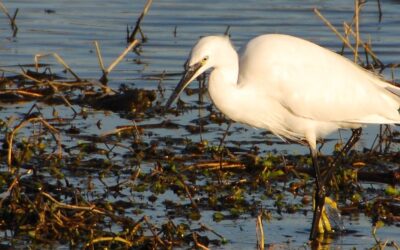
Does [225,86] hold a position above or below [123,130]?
above

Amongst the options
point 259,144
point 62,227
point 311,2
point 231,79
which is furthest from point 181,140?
point 311,2

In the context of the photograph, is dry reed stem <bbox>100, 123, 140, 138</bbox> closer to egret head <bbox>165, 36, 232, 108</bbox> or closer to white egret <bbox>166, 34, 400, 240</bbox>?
white egret <bbox>166, 34, 400, 240</bbox>

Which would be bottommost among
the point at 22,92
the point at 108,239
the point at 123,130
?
the point at 108,239

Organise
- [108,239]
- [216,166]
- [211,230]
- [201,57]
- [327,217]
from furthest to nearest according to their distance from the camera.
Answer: [216,166] < [327,217] < [201,57] < [211,230] < [108,239]

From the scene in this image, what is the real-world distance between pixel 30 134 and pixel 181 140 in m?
1.21

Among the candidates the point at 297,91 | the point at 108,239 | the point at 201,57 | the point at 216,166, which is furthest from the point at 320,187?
the point at 108,239

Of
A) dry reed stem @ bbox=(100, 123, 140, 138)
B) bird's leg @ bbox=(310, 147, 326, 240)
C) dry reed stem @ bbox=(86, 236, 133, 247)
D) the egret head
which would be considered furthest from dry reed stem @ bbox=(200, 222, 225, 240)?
dry reed stem @ bbox=(100, 123, 140, 138)

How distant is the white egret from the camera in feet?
23.5

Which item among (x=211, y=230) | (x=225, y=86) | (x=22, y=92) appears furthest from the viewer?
(x=22, y=92)

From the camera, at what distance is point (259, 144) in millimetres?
8992

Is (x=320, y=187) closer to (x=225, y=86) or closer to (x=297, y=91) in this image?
(x=297, y=91)

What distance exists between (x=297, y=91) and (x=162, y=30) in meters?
6.57

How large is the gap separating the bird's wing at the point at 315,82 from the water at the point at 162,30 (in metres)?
1.11

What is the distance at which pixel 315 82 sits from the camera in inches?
302
